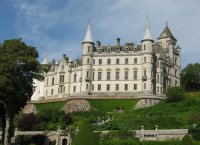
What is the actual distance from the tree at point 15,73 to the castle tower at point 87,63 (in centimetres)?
3871

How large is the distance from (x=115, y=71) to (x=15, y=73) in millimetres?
43776

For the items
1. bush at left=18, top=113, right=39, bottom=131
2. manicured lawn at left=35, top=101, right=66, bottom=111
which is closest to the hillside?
manicured lawn at left=35, top=101, right=66, bottom=111

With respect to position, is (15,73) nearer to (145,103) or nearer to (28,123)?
(28,123)

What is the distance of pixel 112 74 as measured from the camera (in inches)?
3504

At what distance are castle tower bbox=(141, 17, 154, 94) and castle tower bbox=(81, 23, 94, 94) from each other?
11.3 meters

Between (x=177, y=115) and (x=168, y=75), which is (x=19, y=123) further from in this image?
(x=168, y=75)

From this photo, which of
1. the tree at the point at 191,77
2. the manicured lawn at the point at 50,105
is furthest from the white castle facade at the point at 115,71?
the tree at the point at 191,77

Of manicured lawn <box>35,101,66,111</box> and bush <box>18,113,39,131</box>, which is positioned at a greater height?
manicured lawn <box>35,101,66,111</box>

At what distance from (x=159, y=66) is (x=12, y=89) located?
48307 millimetres

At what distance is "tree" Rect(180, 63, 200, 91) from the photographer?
9900cm

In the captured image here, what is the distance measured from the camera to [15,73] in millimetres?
47125

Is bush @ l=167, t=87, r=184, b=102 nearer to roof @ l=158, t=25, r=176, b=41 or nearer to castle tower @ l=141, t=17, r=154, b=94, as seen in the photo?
castle tower @ l=141, t=17, r=154, b=94

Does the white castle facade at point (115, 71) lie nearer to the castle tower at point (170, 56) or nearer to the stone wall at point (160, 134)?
the castle tower at point (170, 56)

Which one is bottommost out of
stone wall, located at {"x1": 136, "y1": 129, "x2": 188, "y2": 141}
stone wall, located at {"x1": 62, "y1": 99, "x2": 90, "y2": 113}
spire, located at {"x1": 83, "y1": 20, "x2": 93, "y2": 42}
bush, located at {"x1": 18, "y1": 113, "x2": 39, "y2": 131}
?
stone wall, located at {"x1": 136, "y1": 129, "x2": 188, "y2": 141}
